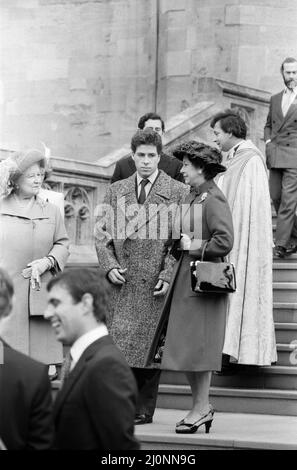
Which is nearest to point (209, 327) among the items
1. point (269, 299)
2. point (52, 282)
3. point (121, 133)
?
point (269, 299)

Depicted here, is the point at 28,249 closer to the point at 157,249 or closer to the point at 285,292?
the point at 157,249

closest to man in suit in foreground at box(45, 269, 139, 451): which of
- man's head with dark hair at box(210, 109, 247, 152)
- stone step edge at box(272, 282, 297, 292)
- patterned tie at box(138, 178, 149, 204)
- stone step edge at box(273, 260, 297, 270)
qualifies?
patterned tie at box(138, 178, 149, 204)

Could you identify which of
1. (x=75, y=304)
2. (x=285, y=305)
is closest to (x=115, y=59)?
(x=285, y=305)

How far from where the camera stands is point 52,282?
528 cm

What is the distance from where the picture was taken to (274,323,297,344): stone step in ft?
32.8

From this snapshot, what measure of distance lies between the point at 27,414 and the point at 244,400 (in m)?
4.62

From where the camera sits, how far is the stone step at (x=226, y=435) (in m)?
7.59

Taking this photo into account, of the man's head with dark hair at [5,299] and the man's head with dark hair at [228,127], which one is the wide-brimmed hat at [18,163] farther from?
the man's head with dark hair at [5,299]

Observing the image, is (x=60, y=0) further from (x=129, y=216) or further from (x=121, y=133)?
(x=129, y=216)

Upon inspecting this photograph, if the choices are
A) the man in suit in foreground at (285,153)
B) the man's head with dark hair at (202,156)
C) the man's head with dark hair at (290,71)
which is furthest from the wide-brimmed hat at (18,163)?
the man's head with dark hair at (290,71)

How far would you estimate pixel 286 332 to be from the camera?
395 inches

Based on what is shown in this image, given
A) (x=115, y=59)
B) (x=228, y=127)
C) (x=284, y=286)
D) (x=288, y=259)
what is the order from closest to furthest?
(x=228, y=127)
(x=284, y=286)
(x=288, y=259)
(x=115, y=59)

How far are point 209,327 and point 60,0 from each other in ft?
34.5

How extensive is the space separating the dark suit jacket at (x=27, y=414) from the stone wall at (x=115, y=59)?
1240cm
